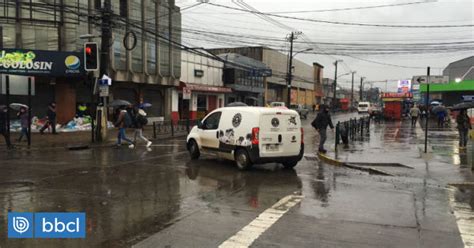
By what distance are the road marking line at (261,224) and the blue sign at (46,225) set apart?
2.02m

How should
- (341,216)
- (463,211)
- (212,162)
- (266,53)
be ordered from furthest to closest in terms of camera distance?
(266,53)
(212,162)
(463,211)
(341,216)

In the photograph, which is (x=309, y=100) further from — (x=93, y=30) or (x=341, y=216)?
(x=341, y=216)

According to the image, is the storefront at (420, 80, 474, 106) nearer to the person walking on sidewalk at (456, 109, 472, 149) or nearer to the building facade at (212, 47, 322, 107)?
the building facade at (212, 47, 322, 107)

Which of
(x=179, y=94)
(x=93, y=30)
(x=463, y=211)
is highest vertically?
(x=93, y=30)

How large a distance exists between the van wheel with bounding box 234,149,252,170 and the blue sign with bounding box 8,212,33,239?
6150 millimetres

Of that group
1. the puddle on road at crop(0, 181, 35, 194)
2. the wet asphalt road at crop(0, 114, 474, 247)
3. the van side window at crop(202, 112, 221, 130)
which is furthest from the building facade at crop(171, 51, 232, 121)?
the puddle on road at crop(0, 181, 35, 194)

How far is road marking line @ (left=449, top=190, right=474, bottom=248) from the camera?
6112 mm

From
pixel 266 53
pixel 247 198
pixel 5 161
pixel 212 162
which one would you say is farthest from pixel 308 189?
pixel 266 53

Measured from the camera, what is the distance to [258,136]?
11875 millimetres

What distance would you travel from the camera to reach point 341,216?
285 inches

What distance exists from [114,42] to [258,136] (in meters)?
21.2

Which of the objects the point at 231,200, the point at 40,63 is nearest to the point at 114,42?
the point at 40,63

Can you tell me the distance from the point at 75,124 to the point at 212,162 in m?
16.1

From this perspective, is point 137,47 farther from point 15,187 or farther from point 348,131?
point 15,187
